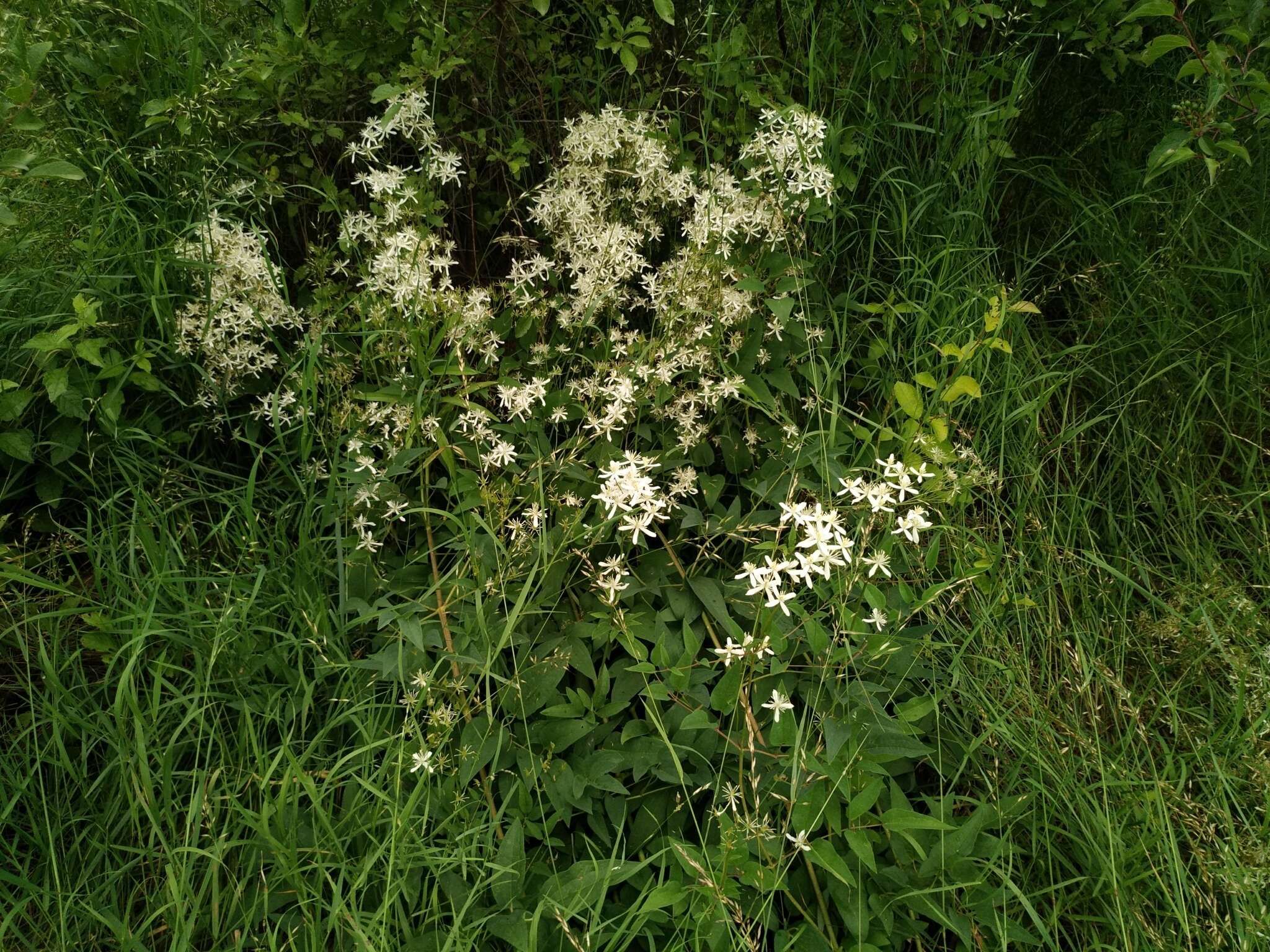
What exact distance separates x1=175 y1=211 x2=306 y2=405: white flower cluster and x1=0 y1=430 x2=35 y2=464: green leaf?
369 millimetres

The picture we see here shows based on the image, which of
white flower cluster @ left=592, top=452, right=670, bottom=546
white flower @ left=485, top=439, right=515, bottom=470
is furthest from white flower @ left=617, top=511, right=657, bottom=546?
white flower @ left=485, top=439, right=515, bottom=470

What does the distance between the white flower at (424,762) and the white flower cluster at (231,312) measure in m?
1.09

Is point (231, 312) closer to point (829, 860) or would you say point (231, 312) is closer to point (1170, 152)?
point (829, 860)

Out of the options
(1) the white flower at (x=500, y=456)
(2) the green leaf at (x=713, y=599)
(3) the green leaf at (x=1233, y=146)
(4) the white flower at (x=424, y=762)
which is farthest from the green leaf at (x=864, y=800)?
(3) the green leaf at (x=1233, y=146)

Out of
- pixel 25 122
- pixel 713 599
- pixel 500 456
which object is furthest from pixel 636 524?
pixel 25 122

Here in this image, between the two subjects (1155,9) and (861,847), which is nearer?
(861,847)

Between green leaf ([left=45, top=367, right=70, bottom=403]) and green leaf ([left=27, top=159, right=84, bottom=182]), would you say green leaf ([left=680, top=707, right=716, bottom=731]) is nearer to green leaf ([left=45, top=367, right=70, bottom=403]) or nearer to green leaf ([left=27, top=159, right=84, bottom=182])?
green leaf ([left=45, top=367, right=70, bottom=403])

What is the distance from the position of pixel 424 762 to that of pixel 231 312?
1244 mm

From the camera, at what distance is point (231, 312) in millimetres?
2346

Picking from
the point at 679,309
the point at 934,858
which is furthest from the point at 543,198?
the point at 934,858

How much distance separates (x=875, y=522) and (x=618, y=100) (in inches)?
64.7

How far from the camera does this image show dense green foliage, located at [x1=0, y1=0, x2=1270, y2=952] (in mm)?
1771

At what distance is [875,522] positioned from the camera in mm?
1874

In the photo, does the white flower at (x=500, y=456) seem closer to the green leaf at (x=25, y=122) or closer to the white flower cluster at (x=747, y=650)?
the white flower cluster at (x=747, y=650)
